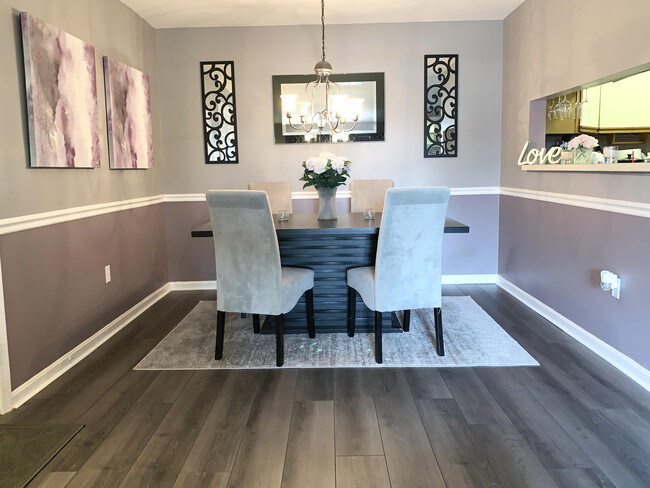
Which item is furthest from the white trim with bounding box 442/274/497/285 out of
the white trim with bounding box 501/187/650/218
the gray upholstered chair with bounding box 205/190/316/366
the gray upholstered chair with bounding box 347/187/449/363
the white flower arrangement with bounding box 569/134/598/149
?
the gray upholstered chair with bounding box 205/190/316/366

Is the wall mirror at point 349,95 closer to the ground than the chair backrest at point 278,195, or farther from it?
farther from it

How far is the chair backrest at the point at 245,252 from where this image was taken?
2.47 m

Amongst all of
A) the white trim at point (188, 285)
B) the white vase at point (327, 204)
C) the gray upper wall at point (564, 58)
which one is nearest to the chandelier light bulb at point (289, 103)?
the white vase at point (327, 204)

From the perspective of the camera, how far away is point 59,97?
2.64m

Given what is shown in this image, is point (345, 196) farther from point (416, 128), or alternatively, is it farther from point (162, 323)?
point (162, 323)

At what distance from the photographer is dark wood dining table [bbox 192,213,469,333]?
3.11 metres

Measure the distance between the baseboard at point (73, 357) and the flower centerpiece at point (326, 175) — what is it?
5.32 ft

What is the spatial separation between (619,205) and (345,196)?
2.35m

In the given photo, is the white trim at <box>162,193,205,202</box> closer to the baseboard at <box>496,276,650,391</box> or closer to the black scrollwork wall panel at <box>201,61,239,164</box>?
the black scrollwork wall panel at <box>201,61,239,164</box>

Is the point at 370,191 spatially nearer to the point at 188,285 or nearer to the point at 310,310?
the point at 310,310

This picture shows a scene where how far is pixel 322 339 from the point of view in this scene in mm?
3086

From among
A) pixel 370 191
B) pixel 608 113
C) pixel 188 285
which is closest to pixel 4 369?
pixel 188 285

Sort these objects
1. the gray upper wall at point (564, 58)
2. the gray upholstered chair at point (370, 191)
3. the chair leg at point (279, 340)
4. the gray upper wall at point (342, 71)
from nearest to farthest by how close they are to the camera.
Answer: the gray upper wall at point (564, 58)
the chair leg at point (279, 340)
the gray upholstered chair at point (370, 191)
the gray upper wall at point (342, 71)

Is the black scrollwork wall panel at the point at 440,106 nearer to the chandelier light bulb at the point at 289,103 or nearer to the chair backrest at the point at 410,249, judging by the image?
the chandelier light bulb at the point at 289,103
